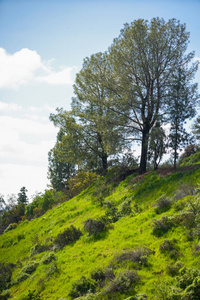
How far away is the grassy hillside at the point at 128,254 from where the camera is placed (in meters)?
7.83

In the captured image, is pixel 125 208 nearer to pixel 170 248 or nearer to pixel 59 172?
pixel 170 248

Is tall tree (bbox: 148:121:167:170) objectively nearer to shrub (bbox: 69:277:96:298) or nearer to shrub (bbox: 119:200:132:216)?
shrub (bbox: 119:200:132:216)

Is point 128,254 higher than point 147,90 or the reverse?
the reverse

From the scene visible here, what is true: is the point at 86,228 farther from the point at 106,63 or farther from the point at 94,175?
the point at 106,63

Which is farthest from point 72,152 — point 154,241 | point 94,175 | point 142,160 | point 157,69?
point 154,241

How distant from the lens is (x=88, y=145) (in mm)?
29016

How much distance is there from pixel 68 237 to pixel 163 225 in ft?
22.8

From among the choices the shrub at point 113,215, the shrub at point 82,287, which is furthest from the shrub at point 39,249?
the shrub at point 82,287

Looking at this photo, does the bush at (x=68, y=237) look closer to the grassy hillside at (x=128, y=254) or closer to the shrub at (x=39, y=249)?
the grassy hillside at (x=128, y=254)

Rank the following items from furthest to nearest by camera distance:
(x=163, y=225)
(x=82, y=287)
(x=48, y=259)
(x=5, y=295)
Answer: (x=48, y=259), (x=5, y=295), (x=163, y=225), (x=82, y=287)

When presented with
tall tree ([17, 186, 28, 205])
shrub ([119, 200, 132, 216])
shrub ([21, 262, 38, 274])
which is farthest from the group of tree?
tall tree ([17, 186, 28, 205])

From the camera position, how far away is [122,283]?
26.1 feet

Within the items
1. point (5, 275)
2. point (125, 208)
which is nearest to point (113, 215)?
point (125, 208)

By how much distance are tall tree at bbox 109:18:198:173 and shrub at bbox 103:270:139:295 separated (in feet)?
49.0
